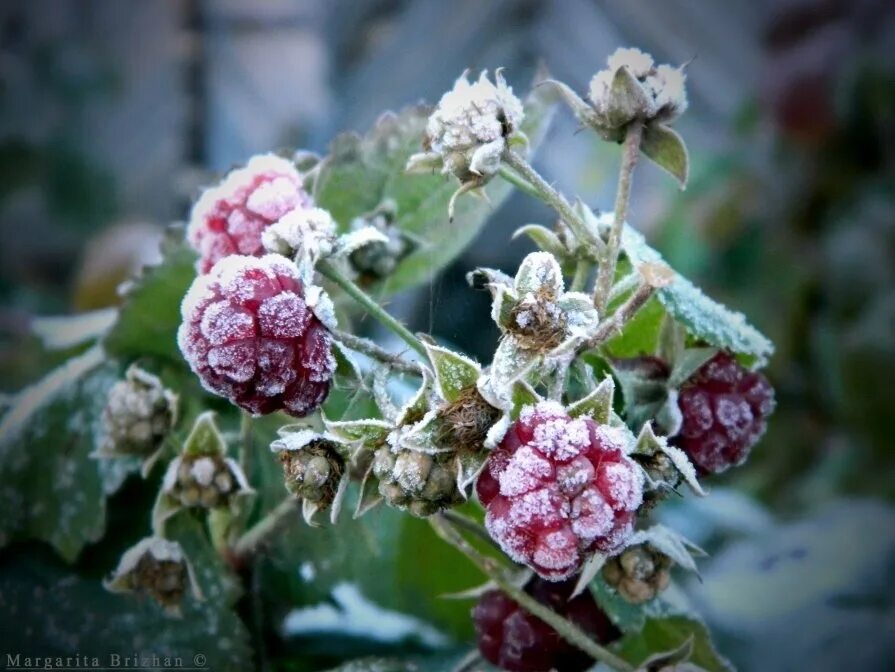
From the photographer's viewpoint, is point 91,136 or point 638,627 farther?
point 91,136

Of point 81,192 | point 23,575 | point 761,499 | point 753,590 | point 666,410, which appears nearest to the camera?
point 666,410

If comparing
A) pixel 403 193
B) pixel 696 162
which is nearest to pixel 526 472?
pixel 403 193

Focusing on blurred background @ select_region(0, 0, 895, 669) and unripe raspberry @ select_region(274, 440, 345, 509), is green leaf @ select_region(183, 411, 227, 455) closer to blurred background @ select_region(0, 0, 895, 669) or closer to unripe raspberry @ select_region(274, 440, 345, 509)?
unripe raspberry @ select_region(274, 440, 345, 509)

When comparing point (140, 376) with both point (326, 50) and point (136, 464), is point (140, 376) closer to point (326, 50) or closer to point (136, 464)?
point (136, 464)

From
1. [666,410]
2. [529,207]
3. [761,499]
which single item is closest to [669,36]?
[529,207]

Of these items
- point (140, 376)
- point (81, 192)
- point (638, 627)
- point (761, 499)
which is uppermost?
point (81, 192)

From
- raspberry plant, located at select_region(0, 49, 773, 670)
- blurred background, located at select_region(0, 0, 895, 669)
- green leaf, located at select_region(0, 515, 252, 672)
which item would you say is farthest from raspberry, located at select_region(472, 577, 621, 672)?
blurred background, located at select_region(0, 0, 895, 669)
